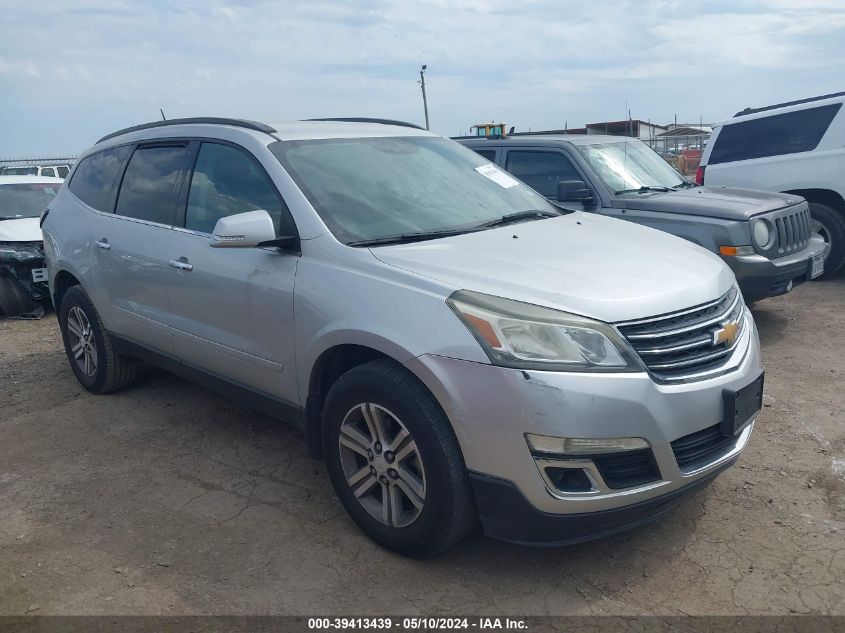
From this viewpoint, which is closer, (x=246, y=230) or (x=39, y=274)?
(x=246, y=230)

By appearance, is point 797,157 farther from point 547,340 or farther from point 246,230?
point 246,230

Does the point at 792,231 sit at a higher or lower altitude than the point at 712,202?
lower

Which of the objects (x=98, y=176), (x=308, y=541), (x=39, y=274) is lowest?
(x=308, y=541)

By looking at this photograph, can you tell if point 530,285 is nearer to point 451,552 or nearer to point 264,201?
point 451,552

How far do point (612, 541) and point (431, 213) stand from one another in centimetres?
172

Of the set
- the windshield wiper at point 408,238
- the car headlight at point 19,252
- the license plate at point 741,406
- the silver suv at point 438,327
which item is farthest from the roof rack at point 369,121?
the car headlight at point 19,252

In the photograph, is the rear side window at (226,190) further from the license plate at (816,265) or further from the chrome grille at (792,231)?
the license plate at (816,265)

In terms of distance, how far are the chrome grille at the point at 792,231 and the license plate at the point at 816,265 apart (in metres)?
0.15

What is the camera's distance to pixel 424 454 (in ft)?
8.99

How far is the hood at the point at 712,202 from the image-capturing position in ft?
19.3

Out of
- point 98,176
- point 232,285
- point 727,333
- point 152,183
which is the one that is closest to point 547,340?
point 727,333

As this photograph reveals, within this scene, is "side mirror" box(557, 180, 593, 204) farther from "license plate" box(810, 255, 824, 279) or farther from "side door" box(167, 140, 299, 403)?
"side door" box(167, 140, 299, 403)

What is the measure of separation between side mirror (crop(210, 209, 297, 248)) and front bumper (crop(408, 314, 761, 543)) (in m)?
0.98

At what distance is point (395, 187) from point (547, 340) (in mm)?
1412
